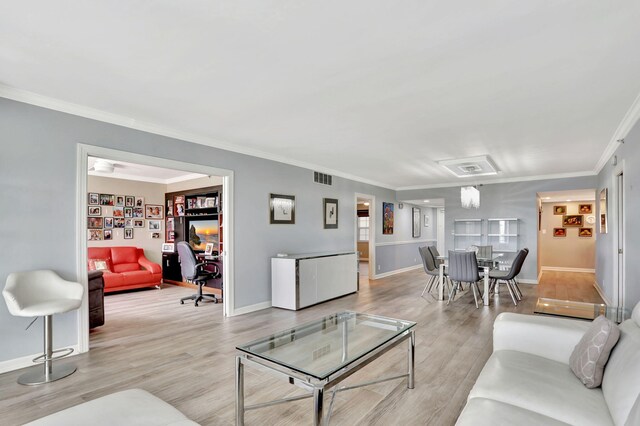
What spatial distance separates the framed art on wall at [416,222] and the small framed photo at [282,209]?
17.9 feet

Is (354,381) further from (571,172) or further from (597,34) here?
(571,172)

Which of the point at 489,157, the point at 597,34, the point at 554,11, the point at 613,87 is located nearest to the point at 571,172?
the point at 489,157

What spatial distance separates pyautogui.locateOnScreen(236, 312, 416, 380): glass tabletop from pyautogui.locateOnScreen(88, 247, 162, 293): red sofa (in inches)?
205

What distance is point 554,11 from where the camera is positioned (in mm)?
1819

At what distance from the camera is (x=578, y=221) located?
9.44m

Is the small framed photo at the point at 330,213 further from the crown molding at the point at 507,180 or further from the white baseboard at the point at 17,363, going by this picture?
the white baseboard at the point at 17,363

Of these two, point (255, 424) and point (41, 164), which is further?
point (41, 164)

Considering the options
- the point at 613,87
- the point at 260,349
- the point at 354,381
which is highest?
the point at 613,87

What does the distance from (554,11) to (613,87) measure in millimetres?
1513

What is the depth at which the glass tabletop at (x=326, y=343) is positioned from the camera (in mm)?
1956

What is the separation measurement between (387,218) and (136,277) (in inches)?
231

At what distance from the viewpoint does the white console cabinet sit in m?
5.09

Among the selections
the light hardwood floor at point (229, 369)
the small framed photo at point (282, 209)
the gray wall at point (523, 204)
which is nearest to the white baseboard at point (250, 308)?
the light hardwood floor at point (229, 369)

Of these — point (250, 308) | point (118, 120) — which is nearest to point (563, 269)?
point (250, 308)
